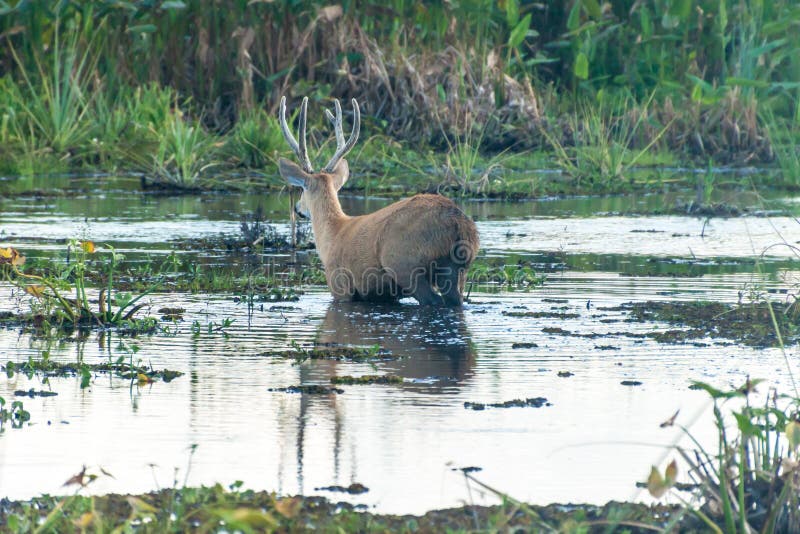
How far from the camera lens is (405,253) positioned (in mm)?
9289

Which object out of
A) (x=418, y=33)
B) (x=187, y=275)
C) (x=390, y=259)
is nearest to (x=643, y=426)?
(x=390, y=259)

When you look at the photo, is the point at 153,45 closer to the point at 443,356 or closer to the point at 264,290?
the point at 264,290

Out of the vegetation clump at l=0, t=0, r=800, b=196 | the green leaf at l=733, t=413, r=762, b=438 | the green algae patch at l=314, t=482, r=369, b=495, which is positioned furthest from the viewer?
the vegetation clump at l=0, t=0, r=800, b=196

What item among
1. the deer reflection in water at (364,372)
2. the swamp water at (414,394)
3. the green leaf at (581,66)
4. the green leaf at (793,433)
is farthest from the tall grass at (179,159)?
the green leaf at (793,433)

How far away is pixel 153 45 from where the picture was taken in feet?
71.4

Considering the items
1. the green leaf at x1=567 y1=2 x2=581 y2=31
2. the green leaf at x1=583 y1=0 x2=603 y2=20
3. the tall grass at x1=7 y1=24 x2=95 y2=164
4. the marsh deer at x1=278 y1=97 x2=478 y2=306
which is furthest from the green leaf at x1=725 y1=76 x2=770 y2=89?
the marsh deer at x1=278 y1=97 x2=478 y2=306

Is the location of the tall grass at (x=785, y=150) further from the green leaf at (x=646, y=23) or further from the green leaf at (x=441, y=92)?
the green leaf at (x=441, y=92)

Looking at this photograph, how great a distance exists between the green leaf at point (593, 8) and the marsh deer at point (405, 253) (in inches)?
549

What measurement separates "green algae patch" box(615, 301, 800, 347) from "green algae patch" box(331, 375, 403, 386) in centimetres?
182

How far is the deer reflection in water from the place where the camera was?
5766 mm

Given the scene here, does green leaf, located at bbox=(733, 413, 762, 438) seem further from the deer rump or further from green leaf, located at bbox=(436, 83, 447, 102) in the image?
green leaf, located at bbox=(436, 83, 447, 102)

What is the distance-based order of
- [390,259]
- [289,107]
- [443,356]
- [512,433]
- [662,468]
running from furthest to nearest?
1. [289,107]
2. [390,259]
3. [443,356]
4. [512,433]
5. [662,468]

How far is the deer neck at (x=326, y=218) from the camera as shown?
1033cm

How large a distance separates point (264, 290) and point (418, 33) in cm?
1255
